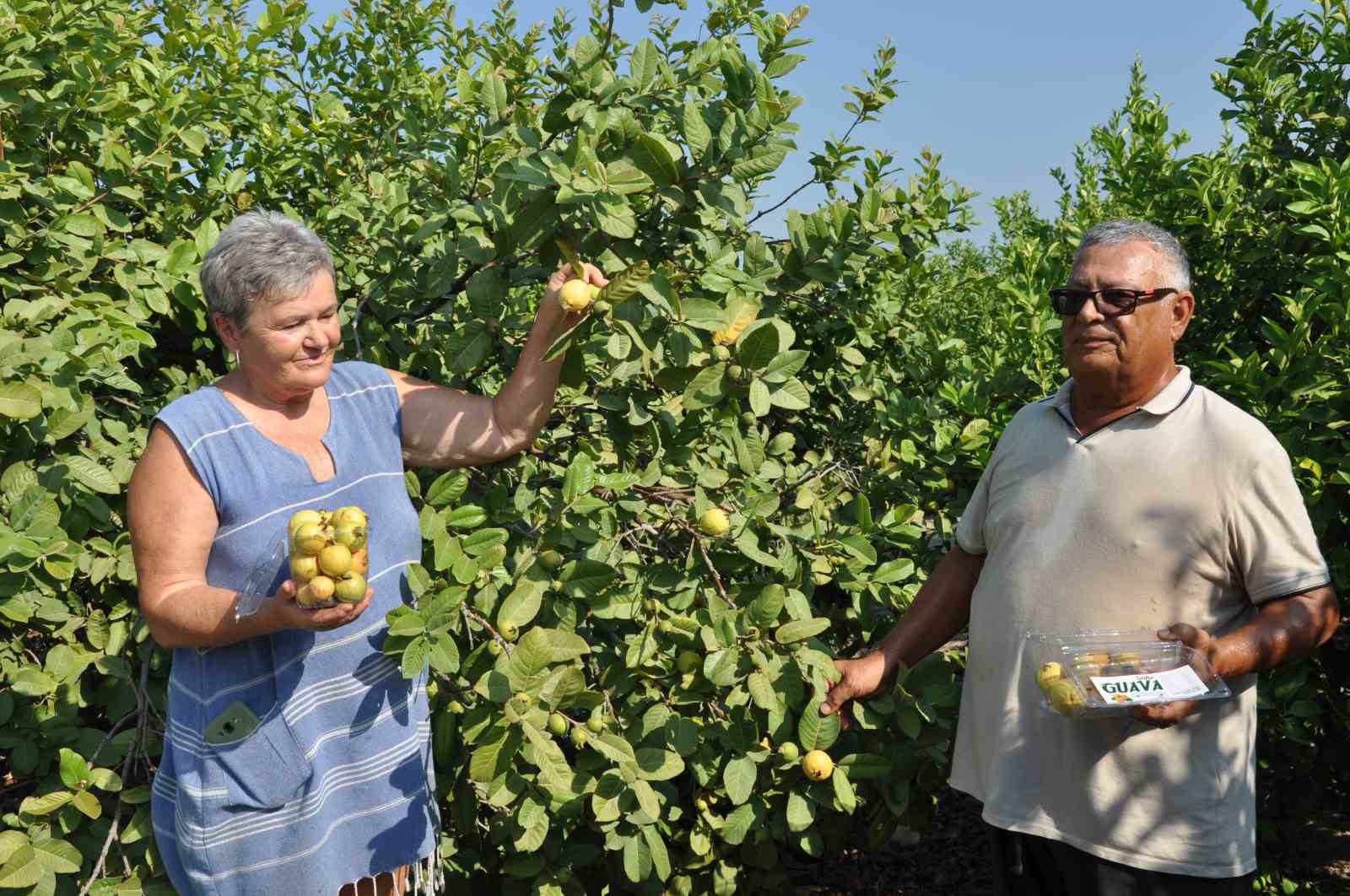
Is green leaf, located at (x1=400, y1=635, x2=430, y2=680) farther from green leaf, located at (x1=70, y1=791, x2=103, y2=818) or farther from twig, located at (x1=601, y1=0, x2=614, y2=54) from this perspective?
twig, located at (x1=601, y1=0, x2=614, y2=54)

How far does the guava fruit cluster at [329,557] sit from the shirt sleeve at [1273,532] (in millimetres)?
1410

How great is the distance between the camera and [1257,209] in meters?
3.29

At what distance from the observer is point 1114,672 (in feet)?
6.10

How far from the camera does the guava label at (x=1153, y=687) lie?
1743 millimetres

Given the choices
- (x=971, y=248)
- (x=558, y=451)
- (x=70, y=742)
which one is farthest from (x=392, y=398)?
(x=971, y=248)

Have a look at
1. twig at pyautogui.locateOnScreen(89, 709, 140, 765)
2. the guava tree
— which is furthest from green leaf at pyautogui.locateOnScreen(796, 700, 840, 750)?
twig at pyautogui.locateOnScreen(89, 709, 140, 765)

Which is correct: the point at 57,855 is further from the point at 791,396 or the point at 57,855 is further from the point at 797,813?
the point at 791,396

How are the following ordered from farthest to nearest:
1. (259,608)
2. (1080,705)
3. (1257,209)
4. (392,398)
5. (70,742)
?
(1257,209), (70,742), (392,398), (1080,705), (259,608)

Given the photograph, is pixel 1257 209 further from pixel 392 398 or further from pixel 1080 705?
pixel 392 398

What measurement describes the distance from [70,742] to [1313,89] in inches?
147

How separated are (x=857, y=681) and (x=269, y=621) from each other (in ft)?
4.03

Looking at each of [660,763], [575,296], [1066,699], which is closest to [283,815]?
[660,763]

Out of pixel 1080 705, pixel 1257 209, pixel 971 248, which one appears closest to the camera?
pixel 1080 705

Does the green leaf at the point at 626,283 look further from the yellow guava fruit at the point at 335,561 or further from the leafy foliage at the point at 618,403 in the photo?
the yellow guava fruit at the point at 335,561
